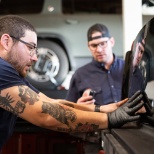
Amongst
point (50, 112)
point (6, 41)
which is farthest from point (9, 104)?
point (6, 41)

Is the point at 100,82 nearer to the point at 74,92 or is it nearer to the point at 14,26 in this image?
the point at 74,92

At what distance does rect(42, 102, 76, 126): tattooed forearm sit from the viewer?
4.54 feet

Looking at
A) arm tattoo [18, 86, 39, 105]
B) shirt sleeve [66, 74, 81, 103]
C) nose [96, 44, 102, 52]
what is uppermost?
nose [96, 44, 102, 52]

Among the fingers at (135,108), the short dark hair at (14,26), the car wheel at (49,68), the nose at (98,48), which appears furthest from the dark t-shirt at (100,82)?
the car wheel at (49,68)

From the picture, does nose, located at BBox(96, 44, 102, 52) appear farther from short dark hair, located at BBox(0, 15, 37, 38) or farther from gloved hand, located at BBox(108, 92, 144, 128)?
gloved hand, located at BBox(108, 92, 144, 128)

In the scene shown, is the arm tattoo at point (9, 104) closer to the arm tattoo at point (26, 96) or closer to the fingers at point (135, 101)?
the arm tattoo at point (26, 96)

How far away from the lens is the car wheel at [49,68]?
3.84 metres

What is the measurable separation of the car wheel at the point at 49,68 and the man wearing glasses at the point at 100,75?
1354mm

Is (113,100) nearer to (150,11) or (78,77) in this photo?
(78,77)

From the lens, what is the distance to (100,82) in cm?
241

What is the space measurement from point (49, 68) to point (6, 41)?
7.43 feet

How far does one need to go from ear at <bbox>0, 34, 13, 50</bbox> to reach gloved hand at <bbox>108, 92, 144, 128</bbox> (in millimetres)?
653

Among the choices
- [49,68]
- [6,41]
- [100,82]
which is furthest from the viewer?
[49,68]

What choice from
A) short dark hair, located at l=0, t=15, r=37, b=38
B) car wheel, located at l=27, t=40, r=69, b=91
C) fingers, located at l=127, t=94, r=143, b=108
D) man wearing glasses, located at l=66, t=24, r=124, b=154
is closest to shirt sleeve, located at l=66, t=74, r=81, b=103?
man wearing glasses, located at l=66, t=24, r=124, b=154
